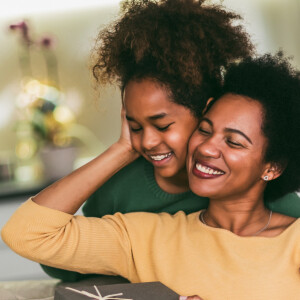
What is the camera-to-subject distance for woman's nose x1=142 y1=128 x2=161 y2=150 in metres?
1.37

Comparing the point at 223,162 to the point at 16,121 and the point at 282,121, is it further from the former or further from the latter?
the point at 16,121

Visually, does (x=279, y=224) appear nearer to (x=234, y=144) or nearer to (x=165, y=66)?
(x=234, y=144)

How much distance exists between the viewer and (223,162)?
1219mm

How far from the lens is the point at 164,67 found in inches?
52.9

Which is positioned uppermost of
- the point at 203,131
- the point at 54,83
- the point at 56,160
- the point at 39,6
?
the point at 39,6

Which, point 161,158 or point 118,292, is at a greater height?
point 161,158

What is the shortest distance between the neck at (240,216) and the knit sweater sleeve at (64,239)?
0.25 meters

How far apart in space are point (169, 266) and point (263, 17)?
2600 mm

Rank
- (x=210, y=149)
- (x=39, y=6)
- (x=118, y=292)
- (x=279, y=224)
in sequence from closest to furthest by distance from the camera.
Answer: (x=118, y=292), (x=210, y=149), (x=279, y=224), (x=39, y=6)

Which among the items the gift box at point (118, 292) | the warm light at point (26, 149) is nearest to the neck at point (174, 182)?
the gift box at point (118, 292)

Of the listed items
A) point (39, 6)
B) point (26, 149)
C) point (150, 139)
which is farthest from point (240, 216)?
point (39, 6)

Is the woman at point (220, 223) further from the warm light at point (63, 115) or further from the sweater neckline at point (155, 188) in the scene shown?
the warm light at point (63, 115)

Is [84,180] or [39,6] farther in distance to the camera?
[39,6]

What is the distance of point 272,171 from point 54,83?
88.5 inches
